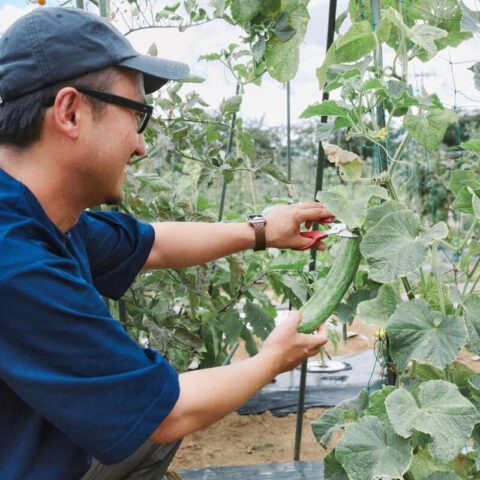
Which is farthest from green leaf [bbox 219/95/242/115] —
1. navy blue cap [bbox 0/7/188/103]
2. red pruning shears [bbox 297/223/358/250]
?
navy blue cap [bbox 0/7/188/103]

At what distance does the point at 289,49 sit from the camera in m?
2.02

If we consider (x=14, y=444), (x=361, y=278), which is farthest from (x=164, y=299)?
(x=14, y=444)

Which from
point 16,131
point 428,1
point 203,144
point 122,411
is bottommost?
point 122,411

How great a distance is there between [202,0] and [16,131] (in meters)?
1.53

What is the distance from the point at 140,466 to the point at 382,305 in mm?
802

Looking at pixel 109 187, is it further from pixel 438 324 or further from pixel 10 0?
pixel 10 0

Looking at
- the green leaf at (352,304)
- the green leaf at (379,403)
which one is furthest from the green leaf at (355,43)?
the green leaf at (379,403)

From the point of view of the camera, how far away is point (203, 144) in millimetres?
2467

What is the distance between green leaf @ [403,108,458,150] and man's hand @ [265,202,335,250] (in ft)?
1.32

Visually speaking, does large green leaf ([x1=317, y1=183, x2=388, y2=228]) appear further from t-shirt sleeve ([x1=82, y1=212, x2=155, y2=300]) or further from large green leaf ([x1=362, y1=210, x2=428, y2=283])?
t-shirt sleeve ([x1=82, y1=212, x2=155, y2=300])

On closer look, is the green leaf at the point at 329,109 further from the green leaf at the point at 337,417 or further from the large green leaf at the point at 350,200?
the green leaf at the point at 337,417

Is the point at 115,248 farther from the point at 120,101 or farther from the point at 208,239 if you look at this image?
the point at 120,101

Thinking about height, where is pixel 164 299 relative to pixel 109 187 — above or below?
below

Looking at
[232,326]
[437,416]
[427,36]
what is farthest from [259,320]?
[427,36]
